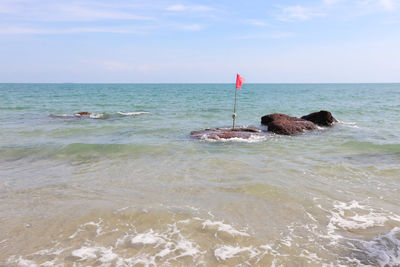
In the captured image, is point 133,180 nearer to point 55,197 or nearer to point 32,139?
point 55,197

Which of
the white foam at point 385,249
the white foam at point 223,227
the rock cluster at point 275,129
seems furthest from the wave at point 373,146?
the white foam at point 223,227

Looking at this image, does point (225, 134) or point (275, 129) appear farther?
point (275, 129)

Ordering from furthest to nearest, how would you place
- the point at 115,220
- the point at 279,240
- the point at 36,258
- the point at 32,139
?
the point at 32,139
the point at 115,220
the point at 279,240
the point at 36,258

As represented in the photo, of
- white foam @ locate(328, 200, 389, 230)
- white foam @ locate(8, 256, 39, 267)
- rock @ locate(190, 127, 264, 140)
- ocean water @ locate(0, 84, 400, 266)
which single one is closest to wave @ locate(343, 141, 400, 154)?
ocean water @ locate(0, 84, 400, 266)

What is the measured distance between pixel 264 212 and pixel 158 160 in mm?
4229

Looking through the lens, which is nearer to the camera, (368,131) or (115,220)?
(115,220)

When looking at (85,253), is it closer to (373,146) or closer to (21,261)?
(21,261)

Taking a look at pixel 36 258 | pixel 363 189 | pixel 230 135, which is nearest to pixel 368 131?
pixel 230 135

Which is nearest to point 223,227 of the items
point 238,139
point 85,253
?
point 85,253

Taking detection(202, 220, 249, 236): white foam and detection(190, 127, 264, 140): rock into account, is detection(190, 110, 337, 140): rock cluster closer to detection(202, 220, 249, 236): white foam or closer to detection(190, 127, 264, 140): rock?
detection(190, 127, 264, 140): rock

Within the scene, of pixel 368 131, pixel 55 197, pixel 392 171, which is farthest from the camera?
pixel 368 131

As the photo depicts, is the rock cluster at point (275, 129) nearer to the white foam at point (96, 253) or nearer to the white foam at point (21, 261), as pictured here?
the white foam at point (96, 253)

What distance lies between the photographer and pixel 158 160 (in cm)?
861

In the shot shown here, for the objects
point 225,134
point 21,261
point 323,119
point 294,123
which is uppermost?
point 323,119
